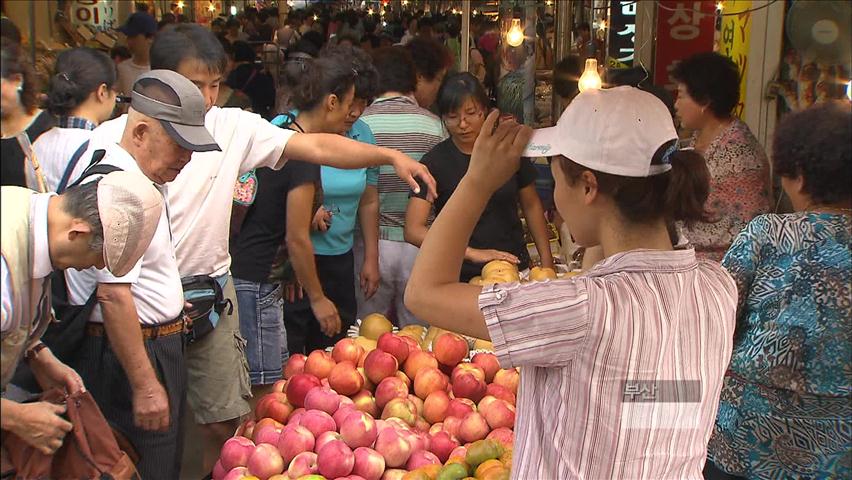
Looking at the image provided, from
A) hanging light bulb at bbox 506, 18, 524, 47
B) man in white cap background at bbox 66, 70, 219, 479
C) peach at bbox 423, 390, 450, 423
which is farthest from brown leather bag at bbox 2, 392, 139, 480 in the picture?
hanging light bulb at bbox 506, 18, 524, 47

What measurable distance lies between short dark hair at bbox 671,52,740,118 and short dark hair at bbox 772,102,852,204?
1415 mm

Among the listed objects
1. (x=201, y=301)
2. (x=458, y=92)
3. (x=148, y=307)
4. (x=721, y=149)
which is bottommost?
(x=201, y=301)

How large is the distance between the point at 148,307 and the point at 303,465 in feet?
1.96

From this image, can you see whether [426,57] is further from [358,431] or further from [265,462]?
[265,462]

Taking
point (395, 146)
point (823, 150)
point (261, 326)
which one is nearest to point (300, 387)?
point (261, 326)

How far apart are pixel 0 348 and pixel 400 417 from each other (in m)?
1.38

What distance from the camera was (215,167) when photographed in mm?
2676

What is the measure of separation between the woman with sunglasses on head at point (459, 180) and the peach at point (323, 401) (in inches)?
51.9

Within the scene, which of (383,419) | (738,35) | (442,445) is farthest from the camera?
(738,35)

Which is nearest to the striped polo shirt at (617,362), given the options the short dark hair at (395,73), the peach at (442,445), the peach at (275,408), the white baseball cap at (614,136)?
the white baseball cap at (614,136)

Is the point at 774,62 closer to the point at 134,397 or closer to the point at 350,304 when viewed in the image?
the point at 350,304

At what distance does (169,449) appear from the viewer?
2443 mm

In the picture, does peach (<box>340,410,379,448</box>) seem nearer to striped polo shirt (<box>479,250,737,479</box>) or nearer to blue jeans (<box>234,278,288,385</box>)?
striped polo shirt (<box>479,250,737,479</box>)

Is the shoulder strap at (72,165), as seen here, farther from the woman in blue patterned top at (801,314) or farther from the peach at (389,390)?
the woman in blue patterned top at (801,314)
